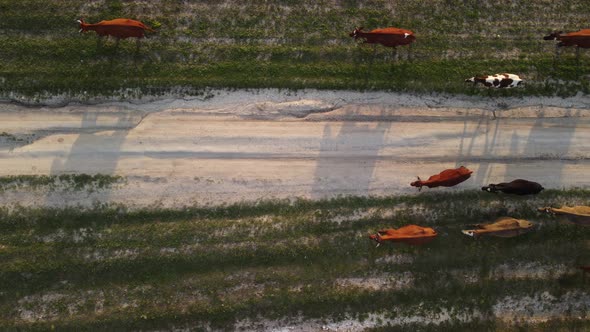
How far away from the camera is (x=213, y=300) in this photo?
19.6 meters

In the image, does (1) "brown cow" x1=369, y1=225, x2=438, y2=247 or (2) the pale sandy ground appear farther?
(2) the pale sandy ground

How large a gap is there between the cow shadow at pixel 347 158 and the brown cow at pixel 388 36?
3685 millimetres

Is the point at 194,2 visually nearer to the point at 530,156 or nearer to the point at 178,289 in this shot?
the point at 178,289

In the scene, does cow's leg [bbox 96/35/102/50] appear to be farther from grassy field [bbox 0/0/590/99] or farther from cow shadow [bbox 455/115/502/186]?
cow shadow [bbox 455/115/502/186]

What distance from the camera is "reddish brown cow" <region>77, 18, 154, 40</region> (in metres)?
20.3

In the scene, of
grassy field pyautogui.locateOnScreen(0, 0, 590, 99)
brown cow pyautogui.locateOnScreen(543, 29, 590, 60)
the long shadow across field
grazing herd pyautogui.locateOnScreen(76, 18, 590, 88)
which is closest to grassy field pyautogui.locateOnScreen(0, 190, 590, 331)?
the long shadow across field

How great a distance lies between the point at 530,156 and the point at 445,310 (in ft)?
26.4

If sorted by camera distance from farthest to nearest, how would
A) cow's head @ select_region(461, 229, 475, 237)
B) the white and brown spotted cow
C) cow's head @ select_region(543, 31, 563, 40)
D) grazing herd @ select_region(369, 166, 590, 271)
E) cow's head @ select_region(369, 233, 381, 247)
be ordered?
cow's head @ select_region(543, 31, 563, 40) → the white and brown spotted cow → cow's head @ select_region(461, 229, 475, 237) → cow's head @ select_region(369, 233, 381, 247) → grazing herd @ select_region(369, 166, 590, 271)

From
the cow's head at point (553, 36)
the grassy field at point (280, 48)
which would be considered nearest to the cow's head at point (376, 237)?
the grassy field at point (280, 48)

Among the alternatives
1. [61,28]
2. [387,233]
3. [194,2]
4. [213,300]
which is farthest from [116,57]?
[387,233]

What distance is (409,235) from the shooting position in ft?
63.3

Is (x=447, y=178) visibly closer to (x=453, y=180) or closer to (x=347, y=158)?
(x=453, y=180)

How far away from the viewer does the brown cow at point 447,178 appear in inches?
785

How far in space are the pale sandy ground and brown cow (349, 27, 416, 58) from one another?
239cm
